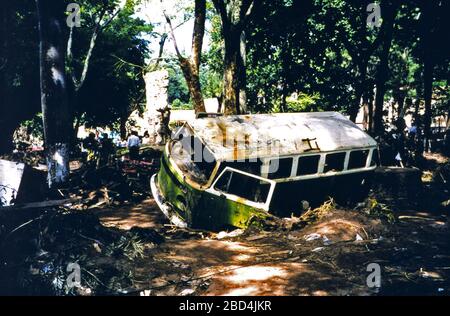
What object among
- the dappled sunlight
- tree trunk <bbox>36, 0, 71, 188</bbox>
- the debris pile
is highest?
tree trunk <bbox>36, 0, 71, 188</bbox>

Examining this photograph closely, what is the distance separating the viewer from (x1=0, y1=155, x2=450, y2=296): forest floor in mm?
5703

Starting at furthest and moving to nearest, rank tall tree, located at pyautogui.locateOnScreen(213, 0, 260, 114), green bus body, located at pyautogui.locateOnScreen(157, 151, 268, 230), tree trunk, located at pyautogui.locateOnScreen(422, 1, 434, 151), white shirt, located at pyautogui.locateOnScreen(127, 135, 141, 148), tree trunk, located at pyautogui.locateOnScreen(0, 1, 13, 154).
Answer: tree trunk, located at pyautogui.locateOnScreen(422, 1, 434, 151) → tree trunk, located at pyautogui.locateOnScreen(0, 1, 13, 154) → white shirt, located at pyautogui.locateOnScreen(127, 135, 141, 148) → tall tree, located at pyautogui.locateOnScreen(213, 0, 260, 114) → green bus body, located at pyautogui.locateOnScreen(157, 151, 268, 230)

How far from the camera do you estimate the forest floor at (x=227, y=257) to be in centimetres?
570

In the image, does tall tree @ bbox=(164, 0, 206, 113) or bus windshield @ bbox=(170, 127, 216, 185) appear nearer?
bus windshield @ bbox=(170, 127, 216, 185)

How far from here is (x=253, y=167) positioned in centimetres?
855

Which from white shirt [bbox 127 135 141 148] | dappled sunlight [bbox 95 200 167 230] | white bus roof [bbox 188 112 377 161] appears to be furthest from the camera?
white shirt [bbox 127 135 141 148]

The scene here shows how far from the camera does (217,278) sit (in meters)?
6.05

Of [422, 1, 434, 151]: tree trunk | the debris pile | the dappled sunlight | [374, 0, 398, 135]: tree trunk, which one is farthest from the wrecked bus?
[422, 1, 434, 151]: tree trunk

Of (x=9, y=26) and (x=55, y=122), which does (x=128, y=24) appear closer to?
(x=9, y=26)

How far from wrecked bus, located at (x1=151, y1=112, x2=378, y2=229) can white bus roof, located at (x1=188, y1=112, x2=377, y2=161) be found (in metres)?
0.02

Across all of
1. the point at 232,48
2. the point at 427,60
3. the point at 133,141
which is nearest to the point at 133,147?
the point at 133,141

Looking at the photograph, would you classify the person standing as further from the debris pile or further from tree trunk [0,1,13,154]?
the debris pile

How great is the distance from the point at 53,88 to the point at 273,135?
628 cm

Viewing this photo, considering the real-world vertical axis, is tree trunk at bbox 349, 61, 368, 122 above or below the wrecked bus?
above
